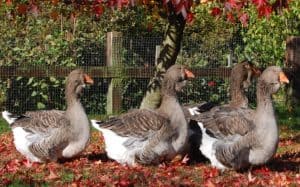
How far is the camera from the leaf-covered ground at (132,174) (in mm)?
7895

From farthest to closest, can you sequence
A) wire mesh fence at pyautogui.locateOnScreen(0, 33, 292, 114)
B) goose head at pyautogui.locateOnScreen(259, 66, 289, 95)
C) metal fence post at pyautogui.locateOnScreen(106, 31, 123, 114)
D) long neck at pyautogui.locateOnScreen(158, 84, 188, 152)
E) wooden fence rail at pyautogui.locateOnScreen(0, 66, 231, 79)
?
1. wire mesh fence at pyautogui.locateOnScreen(0, 33, 292, 114)
2. metal fence post at pyautogui.locateOnScreen(106, 31, 123, 114)
3. wooden fence rail at pyautogui.locateOnScreen(0, 66, 231, 79)
4. long neck at pyautogui.locateOnScreen(158, 84, 188, 152)
5. goose head at pyautogui.locateOnScreen(259, 66, 289, 95)

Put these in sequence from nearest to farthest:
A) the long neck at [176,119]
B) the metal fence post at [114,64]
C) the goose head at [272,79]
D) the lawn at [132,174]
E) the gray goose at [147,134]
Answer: the lawn at [132,174], the goose head at [272,79], the gray goose at [147,134], the long neck at [176,119], the metal fence post at [114,64]

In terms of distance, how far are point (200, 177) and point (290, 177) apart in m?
1.05

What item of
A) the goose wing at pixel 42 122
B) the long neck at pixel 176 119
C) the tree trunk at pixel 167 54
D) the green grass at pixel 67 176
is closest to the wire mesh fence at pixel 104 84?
the tree trunk at pixel 167 54

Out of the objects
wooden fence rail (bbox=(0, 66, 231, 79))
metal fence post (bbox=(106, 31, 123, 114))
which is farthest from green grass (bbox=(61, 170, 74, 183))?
metal fence post (bbox=(106, 31, 123, 114))

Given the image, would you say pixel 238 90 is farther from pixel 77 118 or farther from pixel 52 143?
pixel 52 143

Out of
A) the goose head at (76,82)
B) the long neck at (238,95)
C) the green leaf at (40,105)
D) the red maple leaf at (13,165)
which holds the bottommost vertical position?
the green leaf at (40,105)

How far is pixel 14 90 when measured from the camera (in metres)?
16.4

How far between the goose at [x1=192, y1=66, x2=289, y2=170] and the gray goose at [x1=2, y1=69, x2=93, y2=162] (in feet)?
5.28

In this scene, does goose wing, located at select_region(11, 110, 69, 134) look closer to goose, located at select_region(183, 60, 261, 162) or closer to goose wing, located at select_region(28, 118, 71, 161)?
goose wing, located at select_region(28, 118, 71, 161)

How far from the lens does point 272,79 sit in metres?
8.89

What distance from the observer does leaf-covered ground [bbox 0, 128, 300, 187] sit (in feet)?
25.9

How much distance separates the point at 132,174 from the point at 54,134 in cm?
136

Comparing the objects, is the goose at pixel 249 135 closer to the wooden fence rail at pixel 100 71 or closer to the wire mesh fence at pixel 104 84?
the wooden fence rail at pixel 100 71
